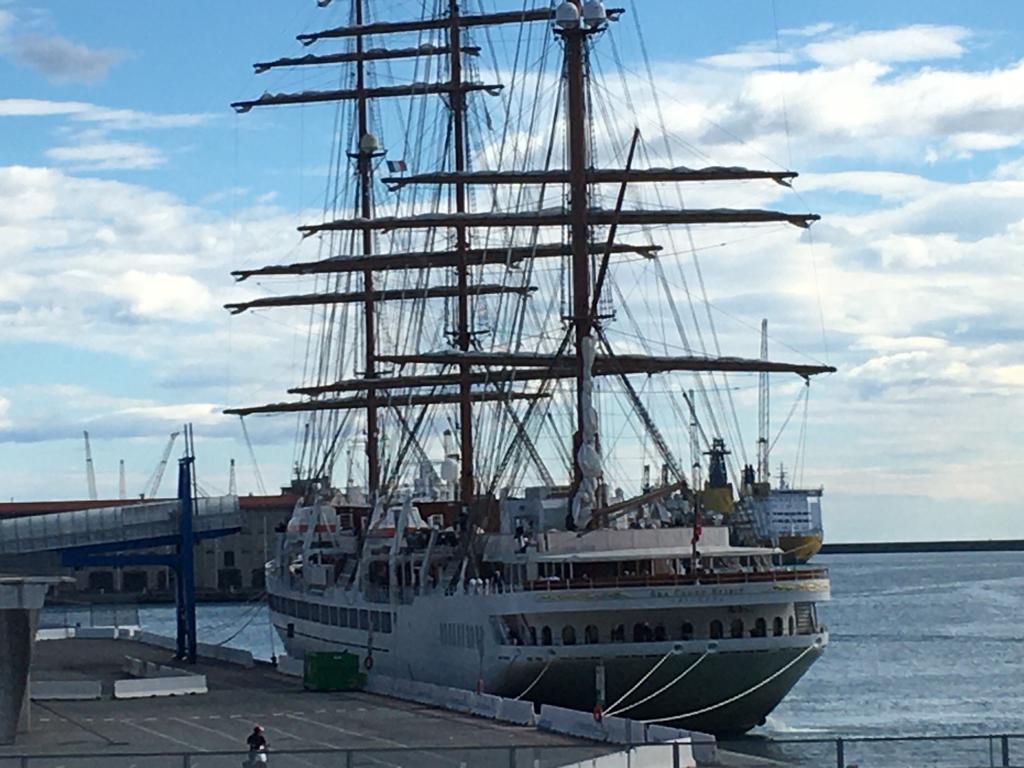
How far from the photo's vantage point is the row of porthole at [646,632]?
53.2 meters

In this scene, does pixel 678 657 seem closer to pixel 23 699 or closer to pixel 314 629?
pixel 23 699

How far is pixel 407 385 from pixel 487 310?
7.71 meters

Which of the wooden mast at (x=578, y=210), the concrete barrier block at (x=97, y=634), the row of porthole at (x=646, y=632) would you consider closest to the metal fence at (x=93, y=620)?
the concrete barrier block at (x=97, y=634)

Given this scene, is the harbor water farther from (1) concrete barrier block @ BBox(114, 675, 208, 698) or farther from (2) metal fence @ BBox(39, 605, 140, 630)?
(1) concrete barrier block @ BBox(114, 675, 208, 698)

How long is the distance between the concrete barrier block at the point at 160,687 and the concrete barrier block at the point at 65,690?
2.09 feet

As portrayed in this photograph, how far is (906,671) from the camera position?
288 ft

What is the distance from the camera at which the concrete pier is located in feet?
145

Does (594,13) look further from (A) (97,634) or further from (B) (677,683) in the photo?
(A) (97,634)

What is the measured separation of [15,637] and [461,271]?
3940 cm

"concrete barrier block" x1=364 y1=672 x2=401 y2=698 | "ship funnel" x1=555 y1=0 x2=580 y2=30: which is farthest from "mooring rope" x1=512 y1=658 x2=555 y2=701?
"ship funnel" x1=555 y1=0 x2=580 y2=30

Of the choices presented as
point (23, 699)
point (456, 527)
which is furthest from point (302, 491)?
point (23, 699)

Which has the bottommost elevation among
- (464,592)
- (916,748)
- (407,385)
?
(916,748)

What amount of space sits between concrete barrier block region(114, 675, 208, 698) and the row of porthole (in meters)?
10.8

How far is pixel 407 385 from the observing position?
7812 cm
